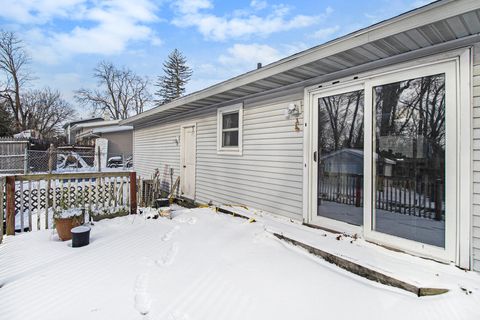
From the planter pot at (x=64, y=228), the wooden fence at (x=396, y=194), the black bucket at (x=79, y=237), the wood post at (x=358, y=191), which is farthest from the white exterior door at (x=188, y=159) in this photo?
the wood post at (x=358, y=191)

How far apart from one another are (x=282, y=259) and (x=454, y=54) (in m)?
2.71

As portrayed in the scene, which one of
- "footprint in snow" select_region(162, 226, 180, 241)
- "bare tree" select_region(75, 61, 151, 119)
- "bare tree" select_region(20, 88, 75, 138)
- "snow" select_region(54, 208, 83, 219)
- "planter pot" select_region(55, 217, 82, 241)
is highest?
"bare tree" select_region(75, 61, 151, 119)

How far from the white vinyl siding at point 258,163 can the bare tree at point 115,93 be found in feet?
97.3

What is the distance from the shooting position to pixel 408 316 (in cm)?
204

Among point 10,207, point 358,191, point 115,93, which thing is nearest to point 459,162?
point 358,191

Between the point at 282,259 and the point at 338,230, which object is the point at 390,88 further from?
the point at 282,259

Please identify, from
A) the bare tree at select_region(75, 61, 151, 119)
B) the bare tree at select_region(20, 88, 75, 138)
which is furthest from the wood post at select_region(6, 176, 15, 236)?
the bare tree at select_region(75, 61, 151, 119)

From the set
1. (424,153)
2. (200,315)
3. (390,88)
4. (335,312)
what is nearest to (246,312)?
(200,315)

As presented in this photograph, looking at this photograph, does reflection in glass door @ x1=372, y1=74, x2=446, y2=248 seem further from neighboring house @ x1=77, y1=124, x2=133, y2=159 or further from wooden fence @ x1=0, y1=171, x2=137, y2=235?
neighboring house @ x1=77, y1=124, x2=133, y2=159

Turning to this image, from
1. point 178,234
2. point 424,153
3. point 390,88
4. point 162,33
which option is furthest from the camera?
point 162,33

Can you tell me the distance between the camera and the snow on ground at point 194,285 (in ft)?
7.00

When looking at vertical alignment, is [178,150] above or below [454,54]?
below

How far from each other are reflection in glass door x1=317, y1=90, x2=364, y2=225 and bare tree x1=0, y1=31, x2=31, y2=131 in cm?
2834

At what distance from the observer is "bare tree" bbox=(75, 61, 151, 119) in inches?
1321
